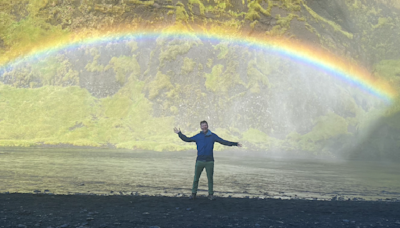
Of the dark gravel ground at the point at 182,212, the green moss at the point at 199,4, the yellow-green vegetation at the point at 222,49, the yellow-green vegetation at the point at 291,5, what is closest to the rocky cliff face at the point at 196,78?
the yellow-green vegetation at the point at 222,49

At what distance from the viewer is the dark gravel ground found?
1169cm

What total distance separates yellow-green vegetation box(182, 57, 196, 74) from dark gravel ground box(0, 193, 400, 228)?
8326 cm

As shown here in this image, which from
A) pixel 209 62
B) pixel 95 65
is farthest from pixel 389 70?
pixel 95 65

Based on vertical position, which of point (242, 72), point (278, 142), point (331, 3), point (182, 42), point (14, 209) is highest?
point (331, 3)

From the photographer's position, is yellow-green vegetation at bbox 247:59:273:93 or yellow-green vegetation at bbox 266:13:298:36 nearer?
yellow-green vegetation at bbox 247:59:273:93

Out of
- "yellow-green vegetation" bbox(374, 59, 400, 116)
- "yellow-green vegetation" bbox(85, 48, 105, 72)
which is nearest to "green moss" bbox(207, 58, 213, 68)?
"yellow-green vegetation" bbox(85, 48, 105, 72)

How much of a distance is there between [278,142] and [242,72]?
23720 mm

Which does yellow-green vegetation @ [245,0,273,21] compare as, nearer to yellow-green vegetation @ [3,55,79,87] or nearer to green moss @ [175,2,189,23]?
green moss @ [175,2,189,23]

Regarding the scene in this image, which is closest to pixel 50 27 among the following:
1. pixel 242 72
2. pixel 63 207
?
pixel 242 72

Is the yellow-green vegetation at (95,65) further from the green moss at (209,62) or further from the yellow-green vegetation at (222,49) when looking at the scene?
the yellow-green vegetation at (222,49)

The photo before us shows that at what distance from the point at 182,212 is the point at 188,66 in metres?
86.7

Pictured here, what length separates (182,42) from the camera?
10244 cm

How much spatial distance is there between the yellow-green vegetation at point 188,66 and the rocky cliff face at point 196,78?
0.24m

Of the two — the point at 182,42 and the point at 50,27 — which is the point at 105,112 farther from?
the point at 50,27
